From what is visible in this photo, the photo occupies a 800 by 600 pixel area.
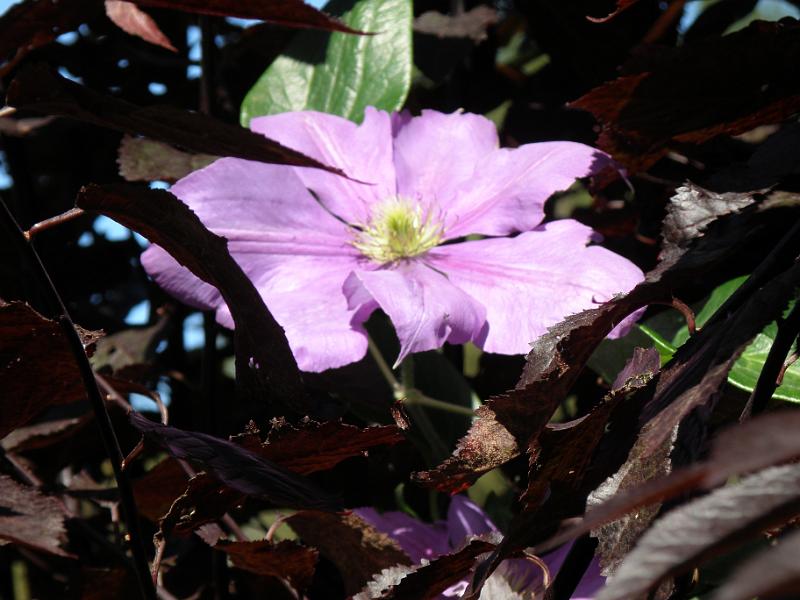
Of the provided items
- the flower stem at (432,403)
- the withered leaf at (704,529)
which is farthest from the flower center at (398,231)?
the withered leaf at (704,529)

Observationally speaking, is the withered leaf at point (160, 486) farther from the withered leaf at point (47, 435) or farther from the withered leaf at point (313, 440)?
the withered leaf at point (313, 440)

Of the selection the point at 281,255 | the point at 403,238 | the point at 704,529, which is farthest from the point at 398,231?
the point at 704,529

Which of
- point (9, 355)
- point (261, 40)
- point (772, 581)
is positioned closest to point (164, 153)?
point (261, 40)

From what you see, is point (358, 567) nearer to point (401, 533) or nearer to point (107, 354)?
point (401, 533)

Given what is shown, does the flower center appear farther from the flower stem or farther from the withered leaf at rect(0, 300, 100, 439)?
the withered leaf at rect(0, 300, 100, 439)

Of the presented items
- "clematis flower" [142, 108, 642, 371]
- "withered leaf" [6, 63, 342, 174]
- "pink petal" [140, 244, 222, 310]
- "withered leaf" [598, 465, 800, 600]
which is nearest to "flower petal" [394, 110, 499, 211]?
"clematis flower" [142, 108, 642, 371]

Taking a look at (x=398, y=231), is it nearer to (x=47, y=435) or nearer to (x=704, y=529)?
(x=47, y=435)
